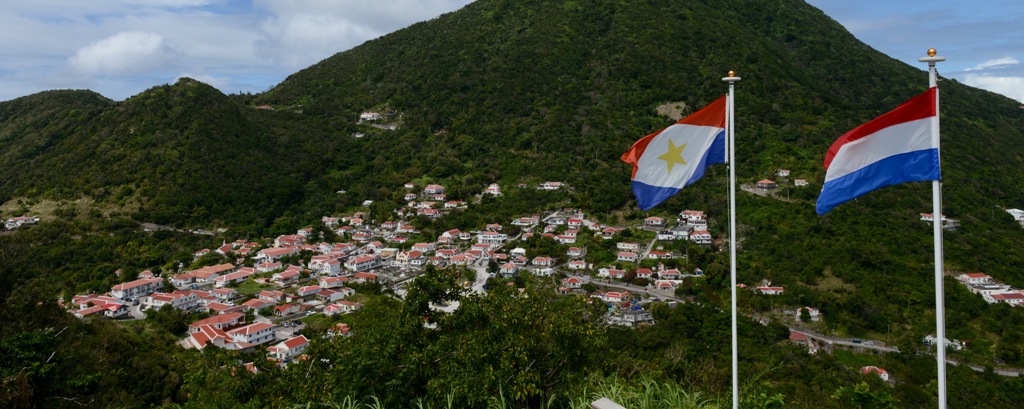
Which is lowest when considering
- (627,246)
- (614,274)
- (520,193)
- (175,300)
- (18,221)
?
(175,300)

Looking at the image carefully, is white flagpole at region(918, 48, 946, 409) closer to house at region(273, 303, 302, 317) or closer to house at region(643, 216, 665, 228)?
house at region(273, 303, 302, 317)

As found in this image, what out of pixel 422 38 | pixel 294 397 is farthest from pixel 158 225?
pixel 422 38

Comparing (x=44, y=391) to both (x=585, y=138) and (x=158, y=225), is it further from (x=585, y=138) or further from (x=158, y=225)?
(x=585, y=138)

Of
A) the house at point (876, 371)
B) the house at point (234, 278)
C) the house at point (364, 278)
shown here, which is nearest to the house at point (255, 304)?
the house at point (234, 278)

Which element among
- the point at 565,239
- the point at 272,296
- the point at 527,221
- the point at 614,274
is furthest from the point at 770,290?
the point at 272,296

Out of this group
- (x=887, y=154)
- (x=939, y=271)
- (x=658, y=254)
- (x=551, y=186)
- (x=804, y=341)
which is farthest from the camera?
(x=551, y=186)

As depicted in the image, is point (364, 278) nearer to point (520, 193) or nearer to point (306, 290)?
point (306, 290)

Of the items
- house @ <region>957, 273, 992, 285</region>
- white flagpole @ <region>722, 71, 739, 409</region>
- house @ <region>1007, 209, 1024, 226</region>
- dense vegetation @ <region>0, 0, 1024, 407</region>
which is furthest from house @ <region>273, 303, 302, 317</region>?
house @ <region>1007, 209, 1024, 226</region>
